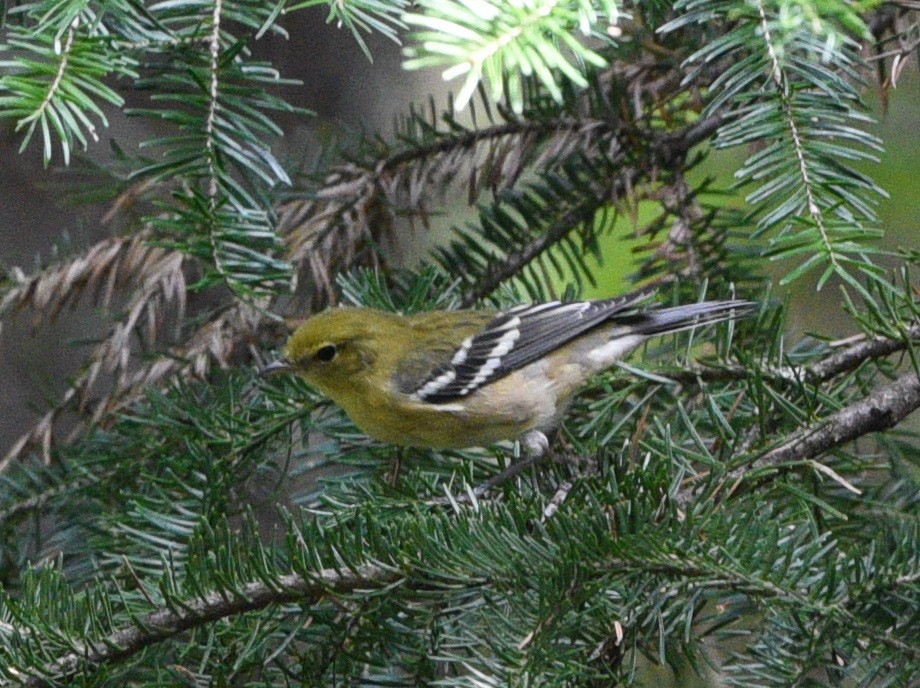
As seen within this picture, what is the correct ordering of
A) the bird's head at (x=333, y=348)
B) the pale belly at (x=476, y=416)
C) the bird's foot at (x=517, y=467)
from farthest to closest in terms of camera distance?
the bird's head at (x=333, y=348), the pale belly at (x=476, y=416), the bird's foot at (x=517, y=467)

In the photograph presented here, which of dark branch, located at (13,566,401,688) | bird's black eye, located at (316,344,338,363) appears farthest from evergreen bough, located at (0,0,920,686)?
bird's black eye, located at (316,344,338,363)

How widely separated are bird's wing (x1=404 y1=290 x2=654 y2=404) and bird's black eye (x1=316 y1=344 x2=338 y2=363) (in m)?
0.20

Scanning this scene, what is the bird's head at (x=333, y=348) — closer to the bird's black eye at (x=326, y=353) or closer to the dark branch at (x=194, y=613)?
the bird's black eye at (x=326, y=353)

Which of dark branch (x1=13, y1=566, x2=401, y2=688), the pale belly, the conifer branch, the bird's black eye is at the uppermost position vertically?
dark branch (x1=13, y1=566, x2=401, y2=688)

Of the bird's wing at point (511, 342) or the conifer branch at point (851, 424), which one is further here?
the bird's wing at point (511, 342)

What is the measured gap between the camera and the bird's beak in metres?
1.92

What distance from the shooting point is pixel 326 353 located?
83.2 inches

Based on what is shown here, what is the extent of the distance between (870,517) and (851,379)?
0.69 ft

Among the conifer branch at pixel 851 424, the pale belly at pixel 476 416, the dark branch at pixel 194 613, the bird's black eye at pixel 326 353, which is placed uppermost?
A: the dark branch at pixel 194 613

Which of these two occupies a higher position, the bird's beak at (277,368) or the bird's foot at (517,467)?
the bird's beak at (277,368)

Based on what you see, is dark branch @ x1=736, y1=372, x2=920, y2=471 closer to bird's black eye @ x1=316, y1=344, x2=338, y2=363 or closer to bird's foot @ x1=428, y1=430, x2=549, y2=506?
bird's foot @ x1=428, y1=430, x2=549, y2=506

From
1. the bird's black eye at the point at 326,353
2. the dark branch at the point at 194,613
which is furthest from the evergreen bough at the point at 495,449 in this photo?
the bird's black eye at the point at 326,353

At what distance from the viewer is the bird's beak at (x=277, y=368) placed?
1919 mm

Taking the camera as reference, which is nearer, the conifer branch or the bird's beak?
the conifer branch
